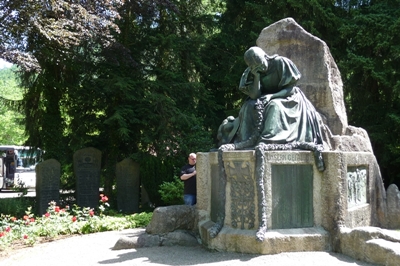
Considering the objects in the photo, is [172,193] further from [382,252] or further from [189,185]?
[382,252]

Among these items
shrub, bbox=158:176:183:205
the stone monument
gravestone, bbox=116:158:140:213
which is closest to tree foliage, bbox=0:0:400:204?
gravestone, bbox=116:158:140:213

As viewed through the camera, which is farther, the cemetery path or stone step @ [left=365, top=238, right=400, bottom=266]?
the cemetery path

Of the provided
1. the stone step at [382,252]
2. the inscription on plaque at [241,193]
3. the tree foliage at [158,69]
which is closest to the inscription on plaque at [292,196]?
the inscription on plaque at [241,193]

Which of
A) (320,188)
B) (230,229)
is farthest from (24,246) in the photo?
(320,188)

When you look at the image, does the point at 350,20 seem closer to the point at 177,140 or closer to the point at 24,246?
the point at 177,140

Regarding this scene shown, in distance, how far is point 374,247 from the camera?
520 centimetres

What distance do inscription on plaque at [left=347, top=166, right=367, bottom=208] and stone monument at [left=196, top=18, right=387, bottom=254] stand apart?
0.01 metres

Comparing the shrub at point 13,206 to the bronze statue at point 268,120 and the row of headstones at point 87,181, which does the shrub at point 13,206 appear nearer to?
the row of headstones at point 87,181

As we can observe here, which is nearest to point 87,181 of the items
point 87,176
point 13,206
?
point 87,176

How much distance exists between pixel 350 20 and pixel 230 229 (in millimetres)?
9697

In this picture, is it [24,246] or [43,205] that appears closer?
[24,246]

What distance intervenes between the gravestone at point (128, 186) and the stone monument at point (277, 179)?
23.7ft

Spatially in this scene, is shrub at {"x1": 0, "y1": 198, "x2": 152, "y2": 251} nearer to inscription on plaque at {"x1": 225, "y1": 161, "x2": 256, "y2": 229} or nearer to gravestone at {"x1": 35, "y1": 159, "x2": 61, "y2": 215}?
gravestone at {"x1": 35, "y1": 159, "x2": 61, "y2": 215}

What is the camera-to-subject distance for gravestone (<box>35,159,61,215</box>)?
496 inches
